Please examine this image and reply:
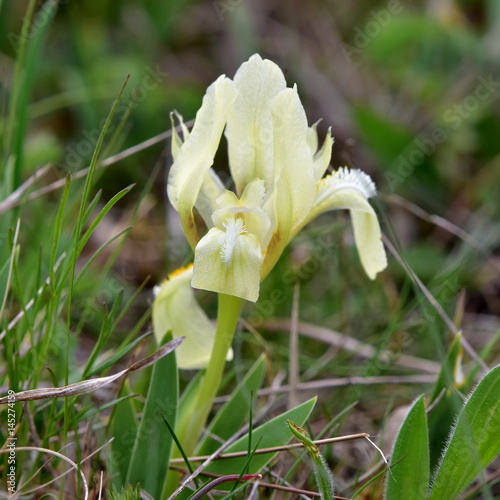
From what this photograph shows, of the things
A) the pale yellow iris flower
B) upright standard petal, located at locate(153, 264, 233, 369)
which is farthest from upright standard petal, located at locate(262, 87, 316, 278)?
upright standard petal, located at locate(153, 264, 233, 369)

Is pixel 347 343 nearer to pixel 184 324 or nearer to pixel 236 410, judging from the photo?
pixel 236 410

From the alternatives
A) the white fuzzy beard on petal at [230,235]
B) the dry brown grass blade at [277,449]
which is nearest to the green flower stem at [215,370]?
the dry brown grass blade at [277,449]

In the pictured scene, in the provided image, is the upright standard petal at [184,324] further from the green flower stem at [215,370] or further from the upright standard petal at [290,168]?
the upright standard petal at [290,168]

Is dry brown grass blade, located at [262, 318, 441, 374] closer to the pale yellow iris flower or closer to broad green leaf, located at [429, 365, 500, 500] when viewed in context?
broad green leaf, located at [429, 365, 500, 500]

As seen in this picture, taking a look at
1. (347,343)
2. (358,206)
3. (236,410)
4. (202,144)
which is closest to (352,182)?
(358,206)

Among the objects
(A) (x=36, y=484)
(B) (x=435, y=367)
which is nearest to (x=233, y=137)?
(A) (x=36, y=484)

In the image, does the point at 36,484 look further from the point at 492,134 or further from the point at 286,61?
the point at 286,61
